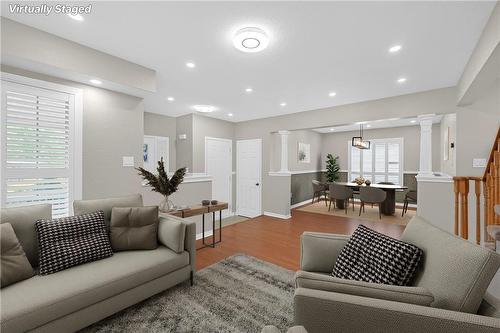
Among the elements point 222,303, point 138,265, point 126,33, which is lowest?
point 222,303

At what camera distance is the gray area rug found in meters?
1.71

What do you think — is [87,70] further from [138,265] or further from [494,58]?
[494,58]

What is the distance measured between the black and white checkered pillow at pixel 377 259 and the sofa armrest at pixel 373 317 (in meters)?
0.37

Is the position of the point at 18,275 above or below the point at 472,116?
below

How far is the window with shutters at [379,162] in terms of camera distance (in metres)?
7.16

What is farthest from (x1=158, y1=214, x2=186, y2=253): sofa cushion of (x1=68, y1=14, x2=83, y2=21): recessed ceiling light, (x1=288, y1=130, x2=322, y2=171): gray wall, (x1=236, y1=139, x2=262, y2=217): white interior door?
(x1=288, y1=130, x2=322, y2=171): gray wall

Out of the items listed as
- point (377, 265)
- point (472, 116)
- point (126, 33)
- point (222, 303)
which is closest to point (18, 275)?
point (222, 303)

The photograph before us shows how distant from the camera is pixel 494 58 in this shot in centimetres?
186

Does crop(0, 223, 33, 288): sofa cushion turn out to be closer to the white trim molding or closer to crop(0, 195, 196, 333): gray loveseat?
crop(0, 195, 196, 333): gray loveseat

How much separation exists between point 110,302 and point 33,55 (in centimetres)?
240

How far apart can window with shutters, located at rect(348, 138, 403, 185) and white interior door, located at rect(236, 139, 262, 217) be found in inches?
160

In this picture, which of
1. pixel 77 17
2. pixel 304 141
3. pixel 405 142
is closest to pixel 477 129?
pixel 405 142

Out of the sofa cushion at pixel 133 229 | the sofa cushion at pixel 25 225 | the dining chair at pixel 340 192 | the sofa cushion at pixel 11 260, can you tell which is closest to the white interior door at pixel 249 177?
the dining chair at pixel 340 192

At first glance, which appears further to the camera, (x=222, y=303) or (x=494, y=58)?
(x=222, y=303)
